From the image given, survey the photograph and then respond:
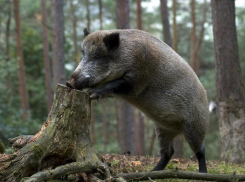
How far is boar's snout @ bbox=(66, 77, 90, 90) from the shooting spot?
458 centimetres

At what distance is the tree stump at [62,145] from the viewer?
4.11 m

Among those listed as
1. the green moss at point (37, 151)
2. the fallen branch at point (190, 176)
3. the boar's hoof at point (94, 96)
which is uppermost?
the boar's hoof at point (94, 96)

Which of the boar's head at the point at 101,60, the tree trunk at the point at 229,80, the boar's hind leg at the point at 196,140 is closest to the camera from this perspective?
the boar's head at the point at 101,60

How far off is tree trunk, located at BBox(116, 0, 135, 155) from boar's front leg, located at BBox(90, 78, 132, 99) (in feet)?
19.9

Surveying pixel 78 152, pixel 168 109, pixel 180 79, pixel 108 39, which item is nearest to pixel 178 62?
pixel 180 79

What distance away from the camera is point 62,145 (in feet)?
14.3

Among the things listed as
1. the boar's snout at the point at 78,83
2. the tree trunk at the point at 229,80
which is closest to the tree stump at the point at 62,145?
the boar's snout at the point at 78,83

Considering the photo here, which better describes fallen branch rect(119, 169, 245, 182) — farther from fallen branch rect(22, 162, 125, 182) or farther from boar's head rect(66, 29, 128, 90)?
boar's head rect(66, 29, 128, 90)

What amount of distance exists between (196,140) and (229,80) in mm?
2903

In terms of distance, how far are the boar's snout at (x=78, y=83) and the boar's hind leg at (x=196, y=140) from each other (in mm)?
1782

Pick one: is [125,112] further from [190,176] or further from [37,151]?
[37,151]

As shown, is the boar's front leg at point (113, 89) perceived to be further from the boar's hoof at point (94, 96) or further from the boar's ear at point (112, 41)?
the boar's ear at point (112, 41)

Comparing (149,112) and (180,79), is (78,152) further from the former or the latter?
(180,79)

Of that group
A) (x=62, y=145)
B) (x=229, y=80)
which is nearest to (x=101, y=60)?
(x=62, y=145)
